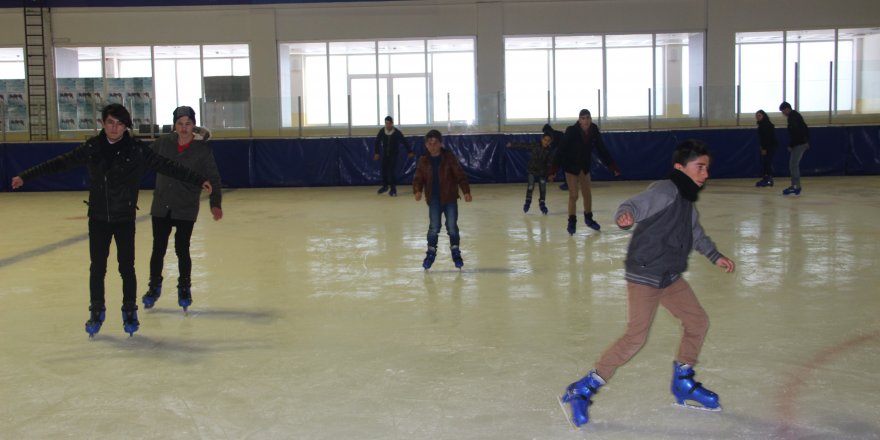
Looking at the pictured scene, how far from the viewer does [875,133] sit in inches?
866

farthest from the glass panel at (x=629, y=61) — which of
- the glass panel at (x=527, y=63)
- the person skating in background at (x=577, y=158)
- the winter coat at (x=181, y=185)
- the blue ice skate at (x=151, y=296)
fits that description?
the blue ice skate at (x=151, y=296)

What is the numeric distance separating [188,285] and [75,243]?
530 cm

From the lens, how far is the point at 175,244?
703 centimetres

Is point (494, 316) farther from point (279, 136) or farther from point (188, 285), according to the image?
point (279, 136)

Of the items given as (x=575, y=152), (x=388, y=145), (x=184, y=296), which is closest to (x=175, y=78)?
(x=388, y=145)

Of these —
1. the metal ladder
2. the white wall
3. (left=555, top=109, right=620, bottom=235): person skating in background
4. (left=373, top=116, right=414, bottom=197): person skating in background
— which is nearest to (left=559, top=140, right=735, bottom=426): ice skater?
(left=555, top=109, right=620, bottom=235): person skating in background

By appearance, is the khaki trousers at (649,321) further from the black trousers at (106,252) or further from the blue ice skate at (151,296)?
the blue ice skate at (151,296)

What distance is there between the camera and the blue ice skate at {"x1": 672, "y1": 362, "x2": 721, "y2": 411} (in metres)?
4.44

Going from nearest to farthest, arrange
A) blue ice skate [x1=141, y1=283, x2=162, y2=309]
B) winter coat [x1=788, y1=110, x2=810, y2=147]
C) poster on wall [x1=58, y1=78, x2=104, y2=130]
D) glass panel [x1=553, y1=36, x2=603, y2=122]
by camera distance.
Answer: blue ice skate [x1=141, y1=283, x2=162, y2=309] < winter coat [x1=788, y1=110, x2=810, y2=147] < poster on wall [x1=58, y1=78, x2=104, y2=130] < glass panel [x1=553, y1=36, x2=603, y2=122]

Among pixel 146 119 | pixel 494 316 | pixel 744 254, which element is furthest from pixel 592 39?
pixel 494 316

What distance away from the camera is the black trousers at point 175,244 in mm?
6953

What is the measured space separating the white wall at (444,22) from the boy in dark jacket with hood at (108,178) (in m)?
20.9

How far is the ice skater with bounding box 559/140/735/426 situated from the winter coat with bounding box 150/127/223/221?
3.65 m

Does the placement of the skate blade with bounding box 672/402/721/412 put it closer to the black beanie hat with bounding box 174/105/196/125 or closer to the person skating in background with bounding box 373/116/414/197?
the black beanie hat with bounding box 174/105/196/125
